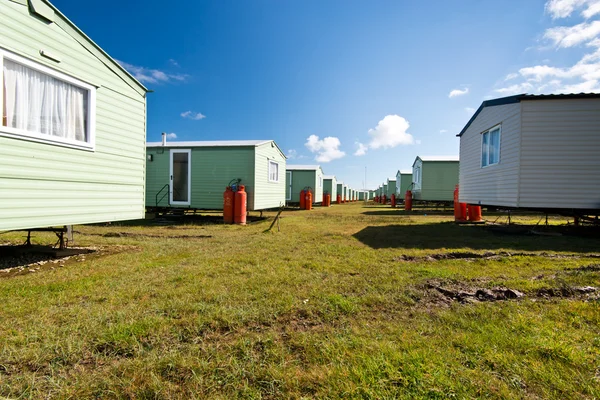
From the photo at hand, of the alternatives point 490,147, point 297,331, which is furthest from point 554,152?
point 297,331

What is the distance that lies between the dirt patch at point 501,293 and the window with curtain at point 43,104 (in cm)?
620

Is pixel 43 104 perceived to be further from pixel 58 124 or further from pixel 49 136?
pixel 49 136

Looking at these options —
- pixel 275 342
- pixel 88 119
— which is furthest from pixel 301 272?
pixel 88 119

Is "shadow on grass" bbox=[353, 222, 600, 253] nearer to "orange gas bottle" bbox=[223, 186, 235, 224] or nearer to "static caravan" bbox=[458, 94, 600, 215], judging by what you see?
"static caravan" bbox=[458, 94, 600, 215]

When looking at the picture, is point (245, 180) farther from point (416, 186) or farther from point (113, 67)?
point (416, 186)

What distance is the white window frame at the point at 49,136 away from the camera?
4.04 meters

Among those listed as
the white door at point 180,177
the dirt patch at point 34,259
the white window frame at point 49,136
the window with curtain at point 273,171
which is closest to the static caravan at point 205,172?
the white door at point 180,177

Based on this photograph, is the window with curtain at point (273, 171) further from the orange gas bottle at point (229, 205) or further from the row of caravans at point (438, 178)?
the row of caravans at point (438, 178)

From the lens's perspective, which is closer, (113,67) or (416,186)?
(113,67)

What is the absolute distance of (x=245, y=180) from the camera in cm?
1247

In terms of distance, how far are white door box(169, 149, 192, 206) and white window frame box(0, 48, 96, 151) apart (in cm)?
734

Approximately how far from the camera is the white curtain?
4.15 metres

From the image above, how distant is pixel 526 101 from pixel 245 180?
393 inches

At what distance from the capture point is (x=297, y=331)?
2.66m
